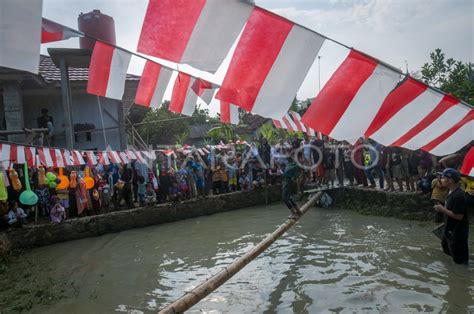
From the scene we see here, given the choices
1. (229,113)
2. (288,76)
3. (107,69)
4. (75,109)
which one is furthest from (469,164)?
(75,109)

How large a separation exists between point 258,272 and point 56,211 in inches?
262

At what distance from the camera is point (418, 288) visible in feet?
19.6

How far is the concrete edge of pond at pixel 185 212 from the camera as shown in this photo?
1020 centimetres

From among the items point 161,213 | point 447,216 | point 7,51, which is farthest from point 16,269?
point 447,216

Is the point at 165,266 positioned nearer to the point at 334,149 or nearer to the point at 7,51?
the point at 7,51

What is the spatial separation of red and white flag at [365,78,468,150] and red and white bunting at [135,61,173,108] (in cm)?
406

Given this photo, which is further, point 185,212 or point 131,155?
point 185,212

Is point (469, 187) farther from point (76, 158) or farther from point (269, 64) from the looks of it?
point (76, 158)

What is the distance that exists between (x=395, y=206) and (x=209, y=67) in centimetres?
912

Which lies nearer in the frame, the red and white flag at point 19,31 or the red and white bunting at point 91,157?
the red and white flag at point 19,31

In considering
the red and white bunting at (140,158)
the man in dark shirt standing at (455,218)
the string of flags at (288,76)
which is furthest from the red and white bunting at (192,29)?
the red and white bunting at (140,158)

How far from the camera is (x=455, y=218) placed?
6160 millimetres

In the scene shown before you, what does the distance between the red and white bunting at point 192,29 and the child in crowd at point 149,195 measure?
887cm

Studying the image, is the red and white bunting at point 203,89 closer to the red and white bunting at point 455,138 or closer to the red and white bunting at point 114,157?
the red and white bunting at point 455,138
